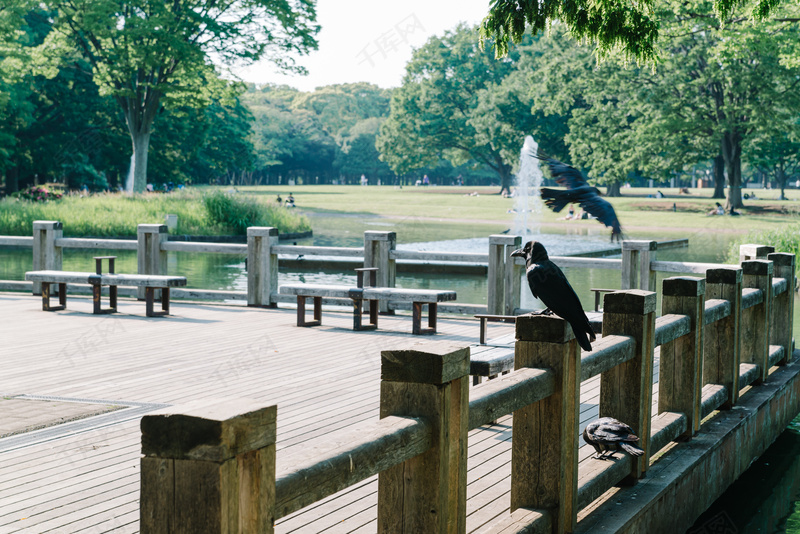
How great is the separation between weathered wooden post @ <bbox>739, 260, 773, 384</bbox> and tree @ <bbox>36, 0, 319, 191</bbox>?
32773 millimetres

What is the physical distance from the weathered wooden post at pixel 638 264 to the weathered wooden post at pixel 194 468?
9663 millimetres

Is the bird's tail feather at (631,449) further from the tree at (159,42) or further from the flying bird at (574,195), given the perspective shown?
the tree at (159,42)

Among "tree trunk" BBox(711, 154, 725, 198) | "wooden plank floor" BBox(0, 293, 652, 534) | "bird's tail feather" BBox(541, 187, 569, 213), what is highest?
"tree trunk" BBox(711, 154, 725, 198)

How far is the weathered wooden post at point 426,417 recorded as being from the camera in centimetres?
296

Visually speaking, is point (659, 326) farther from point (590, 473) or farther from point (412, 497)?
point (412, 497)

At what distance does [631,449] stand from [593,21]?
6126 mm

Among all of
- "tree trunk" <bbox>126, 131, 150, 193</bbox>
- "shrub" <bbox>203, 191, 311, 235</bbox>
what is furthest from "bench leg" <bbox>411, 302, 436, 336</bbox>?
"tree trunk" <bbox>126, 131, 150, 193</bbox>

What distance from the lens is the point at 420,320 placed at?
10352 mm

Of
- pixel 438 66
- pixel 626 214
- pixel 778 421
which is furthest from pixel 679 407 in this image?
pixel 438 66

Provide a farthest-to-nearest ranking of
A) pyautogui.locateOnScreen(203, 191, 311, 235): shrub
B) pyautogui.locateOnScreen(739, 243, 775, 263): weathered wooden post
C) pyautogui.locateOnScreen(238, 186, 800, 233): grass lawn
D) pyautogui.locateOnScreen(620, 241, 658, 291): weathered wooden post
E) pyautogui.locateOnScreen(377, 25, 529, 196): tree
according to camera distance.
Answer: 1. pyautogui.locateOnScreen(377, 25, 529, 196): tree
2. pyautogui.locateOnScreen(238, 186, 800, 233): grass lawn
3. pyautogui.locateOnScreen(203, 191, 311, 235): shrub
4. pyautogui.locateOnScreen(620, 241, 658, 291): weathered wooden post
5. pyautogui.locateOnScreen(739, 243, 775, 263): weathered wooden post

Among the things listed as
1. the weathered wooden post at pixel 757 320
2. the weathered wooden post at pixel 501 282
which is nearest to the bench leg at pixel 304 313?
the weathered wooden post at pixel 501 282

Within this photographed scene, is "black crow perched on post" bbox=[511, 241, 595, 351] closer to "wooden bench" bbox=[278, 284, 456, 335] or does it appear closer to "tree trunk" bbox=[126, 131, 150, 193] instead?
"wooden bench" bbox=[278, 284, 456, 335]

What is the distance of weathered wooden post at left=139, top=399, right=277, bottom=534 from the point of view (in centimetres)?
207

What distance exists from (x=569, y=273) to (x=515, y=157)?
146 feet
